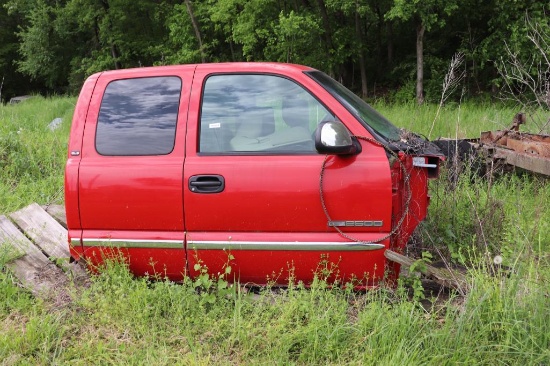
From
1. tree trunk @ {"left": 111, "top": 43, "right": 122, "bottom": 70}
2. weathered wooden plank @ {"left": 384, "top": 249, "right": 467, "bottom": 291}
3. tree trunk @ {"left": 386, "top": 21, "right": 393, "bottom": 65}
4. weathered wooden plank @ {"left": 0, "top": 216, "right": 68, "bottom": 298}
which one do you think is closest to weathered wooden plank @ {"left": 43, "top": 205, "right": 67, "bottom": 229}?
weathered wooden plank @ {"left": 0, "top": 216, "right": 68, "bottom": 298}

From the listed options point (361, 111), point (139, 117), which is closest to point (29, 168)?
point (139, 117)

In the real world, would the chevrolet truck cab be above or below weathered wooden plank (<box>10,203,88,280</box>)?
above

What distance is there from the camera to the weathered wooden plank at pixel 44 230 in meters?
4.41

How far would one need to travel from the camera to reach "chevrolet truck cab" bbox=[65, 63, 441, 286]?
3328 millimetres

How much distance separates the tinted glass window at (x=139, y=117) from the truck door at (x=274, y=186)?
18cm

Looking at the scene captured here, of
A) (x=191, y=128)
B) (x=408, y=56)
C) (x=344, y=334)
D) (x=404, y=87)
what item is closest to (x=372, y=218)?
(x=344, y=334)

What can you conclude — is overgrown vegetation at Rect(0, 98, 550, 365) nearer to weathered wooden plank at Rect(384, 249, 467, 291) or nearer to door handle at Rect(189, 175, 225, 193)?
weathered wooden plank at Rect(384, 249, 467, 291)

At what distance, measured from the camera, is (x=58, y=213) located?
530cm

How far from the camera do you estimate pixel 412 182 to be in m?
3.57

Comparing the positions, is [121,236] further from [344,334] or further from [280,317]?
[344,334]

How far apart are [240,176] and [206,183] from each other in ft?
0.83

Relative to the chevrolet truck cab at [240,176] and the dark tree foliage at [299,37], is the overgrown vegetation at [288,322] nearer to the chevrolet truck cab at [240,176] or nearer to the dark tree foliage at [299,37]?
the chevrolet truck cab at [240,176]

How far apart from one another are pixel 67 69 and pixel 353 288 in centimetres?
3262

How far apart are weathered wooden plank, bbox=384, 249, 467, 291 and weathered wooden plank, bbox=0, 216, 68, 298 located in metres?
2.54
